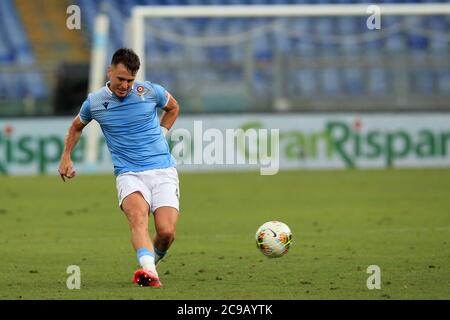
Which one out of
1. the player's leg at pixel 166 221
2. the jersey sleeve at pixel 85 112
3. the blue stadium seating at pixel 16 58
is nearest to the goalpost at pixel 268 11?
the blue stadium seating at pixel 16 58

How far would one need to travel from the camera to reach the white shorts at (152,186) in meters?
10.4

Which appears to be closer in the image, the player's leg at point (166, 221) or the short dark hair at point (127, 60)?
the short dark hair at point (127, 60)

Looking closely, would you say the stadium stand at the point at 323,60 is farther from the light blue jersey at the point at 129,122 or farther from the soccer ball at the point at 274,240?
the light blue jersey at the point at 129,122

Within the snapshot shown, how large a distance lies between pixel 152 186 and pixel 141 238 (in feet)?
1.94

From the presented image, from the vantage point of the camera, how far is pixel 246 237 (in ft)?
49.8

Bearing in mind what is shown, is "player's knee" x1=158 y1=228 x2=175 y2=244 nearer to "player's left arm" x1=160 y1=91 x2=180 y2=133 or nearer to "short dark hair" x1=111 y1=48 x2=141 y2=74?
"player's left arm" x1=160 y1=91 x2=180 y2=133

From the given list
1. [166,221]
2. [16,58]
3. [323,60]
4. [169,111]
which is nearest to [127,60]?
[169,111]

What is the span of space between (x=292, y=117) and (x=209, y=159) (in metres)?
4.46

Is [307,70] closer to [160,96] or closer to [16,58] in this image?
[16,58]

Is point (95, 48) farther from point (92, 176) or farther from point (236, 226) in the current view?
point (236, 226)

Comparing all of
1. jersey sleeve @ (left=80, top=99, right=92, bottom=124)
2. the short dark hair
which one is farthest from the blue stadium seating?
the short dark hair

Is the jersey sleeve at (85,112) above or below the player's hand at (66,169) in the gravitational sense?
above

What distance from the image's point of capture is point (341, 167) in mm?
26844

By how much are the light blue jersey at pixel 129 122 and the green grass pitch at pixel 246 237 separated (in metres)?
1.15
